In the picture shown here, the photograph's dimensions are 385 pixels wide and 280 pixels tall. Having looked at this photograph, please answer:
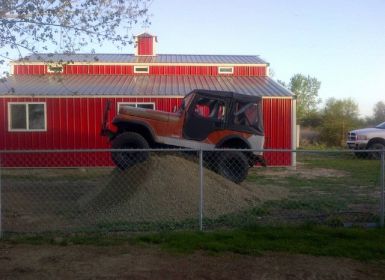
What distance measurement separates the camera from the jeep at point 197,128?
11.8 meters

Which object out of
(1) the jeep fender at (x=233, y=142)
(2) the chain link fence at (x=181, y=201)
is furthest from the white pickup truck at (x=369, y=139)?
(1) the jeep fender at (x=233, y=142)

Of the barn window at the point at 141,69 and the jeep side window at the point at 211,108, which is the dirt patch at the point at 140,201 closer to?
the jeep side window at the point at 211,108

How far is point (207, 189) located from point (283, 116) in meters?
11.3

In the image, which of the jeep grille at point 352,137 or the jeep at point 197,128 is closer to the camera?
the jeep at point 197,128

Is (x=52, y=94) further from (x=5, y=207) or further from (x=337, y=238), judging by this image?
(x=337, y=238)

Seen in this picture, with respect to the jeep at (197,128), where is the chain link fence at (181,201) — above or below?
below

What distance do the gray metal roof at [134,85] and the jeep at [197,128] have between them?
6.38 meters

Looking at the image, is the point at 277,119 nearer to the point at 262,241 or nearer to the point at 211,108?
the point at 211,108

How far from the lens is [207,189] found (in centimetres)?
869

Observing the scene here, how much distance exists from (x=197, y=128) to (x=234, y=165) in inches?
56.8

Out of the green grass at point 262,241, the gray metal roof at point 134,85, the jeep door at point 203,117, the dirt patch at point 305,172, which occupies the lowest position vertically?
the green grass at point 262,241

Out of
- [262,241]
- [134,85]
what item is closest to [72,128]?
[134,85]

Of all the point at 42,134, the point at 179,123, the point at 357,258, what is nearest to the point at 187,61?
the point at 42,134

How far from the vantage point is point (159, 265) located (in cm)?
553
